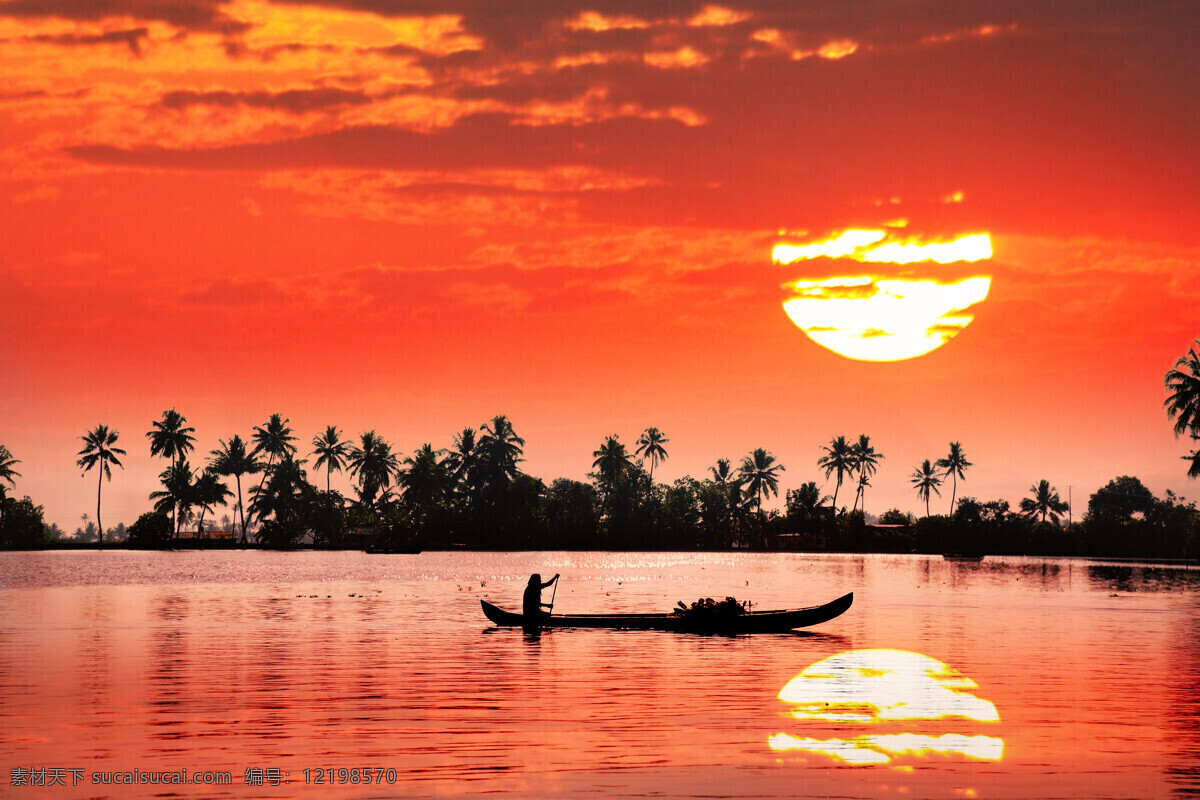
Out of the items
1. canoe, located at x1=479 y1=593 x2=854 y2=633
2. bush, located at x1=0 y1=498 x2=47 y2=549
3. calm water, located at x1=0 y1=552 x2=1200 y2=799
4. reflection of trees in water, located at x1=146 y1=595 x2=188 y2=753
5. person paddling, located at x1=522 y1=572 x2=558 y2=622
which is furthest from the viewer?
bush, located at x1=0 y1=498 x2=47 y2=549

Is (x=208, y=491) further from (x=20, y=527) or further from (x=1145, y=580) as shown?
(x=1145, y=580)

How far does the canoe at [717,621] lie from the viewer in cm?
4397

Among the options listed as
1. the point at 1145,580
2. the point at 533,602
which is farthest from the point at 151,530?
the point at 533,602

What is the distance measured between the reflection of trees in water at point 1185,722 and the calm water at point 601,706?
0.11 m

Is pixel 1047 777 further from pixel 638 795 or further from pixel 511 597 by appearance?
pixel 511 597

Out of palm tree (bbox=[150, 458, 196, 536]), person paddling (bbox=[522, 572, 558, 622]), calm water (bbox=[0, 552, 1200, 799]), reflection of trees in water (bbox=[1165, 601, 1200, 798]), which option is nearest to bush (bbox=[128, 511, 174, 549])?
palm tree (bbox=[150, 458, 196, 536])

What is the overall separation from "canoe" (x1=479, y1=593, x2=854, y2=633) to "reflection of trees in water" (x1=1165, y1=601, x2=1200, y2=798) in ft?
39.2

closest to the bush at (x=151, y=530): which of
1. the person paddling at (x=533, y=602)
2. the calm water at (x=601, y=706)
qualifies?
the calm water at (x=601, y=706)

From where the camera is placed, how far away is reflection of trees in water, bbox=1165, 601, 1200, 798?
18.9m

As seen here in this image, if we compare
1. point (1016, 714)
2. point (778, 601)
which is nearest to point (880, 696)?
point (1016, 714)

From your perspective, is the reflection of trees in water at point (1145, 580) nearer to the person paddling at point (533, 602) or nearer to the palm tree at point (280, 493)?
the person paddling at point (533, 602)

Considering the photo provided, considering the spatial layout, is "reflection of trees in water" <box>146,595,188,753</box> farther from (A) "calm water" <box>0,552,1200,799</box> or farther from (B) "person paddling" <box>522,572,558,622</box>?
(B) "person paddling" <box>522,572,558,622</box>

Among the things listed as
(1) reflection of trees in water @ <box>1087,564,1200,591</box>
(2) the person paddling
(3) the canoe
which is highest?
(2) the person paddling

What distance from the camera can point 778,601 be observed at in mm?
69125
